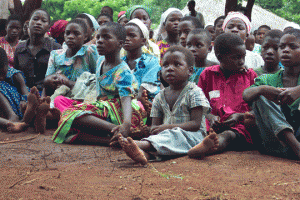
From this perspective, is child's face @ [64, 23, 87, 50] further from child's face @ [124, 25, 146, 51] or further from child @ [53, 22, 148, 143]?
child @ [53, 22, 148, 143]

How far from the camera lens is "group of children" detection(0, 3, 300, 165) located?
3352 mm

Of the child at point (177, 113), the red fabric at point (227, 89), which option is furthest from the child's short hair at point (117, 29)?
the red fabric at point (227, 89)

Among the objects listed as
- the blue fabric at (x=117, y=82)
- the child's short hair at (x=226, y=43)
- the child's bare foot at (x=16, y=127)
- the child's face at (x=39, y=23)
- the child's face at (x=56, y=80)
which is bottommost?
the child's bare foot at (x=16, y=127)

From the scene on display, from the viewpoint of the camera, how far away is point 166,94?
372cm

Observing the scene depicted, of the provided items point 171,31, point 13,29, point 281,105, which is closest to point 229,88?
point 281,105

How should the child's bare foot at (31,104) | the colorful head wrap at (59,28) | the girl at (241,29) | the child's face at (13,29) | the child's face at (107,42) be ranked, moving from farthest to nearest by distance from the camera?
the colorful head wrap at (59,28) → the child's face at (13,29) → the girl at (241,29) → the child's bare foot at (31,104) → the child's face at (107,42)

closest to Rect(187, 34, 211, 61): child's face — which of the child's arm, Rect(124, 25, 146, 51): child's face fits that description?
Rect(124, 25, 146, 51): child's face

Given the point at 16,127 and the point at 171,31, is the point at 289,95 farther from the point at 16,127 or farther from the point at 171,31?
the point at 171,31

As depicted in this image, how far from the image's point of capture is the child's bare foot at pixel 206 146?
124 inches

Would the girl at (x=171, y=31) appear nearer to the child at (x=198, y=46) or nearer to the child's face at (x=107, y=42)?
the child at (x=198, y=46)

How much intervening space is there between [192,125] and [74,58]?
7.62 feet

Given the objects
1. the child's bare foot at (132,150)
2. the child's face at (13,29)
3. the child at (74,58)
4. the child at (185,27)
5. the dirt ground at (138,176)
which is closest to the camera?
the dirt ground at (138,176)

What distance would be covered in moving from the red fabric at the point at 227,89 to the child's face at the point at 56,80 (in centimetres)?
195

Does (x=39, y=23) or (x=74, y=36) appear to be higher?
(x=39, y=23)
